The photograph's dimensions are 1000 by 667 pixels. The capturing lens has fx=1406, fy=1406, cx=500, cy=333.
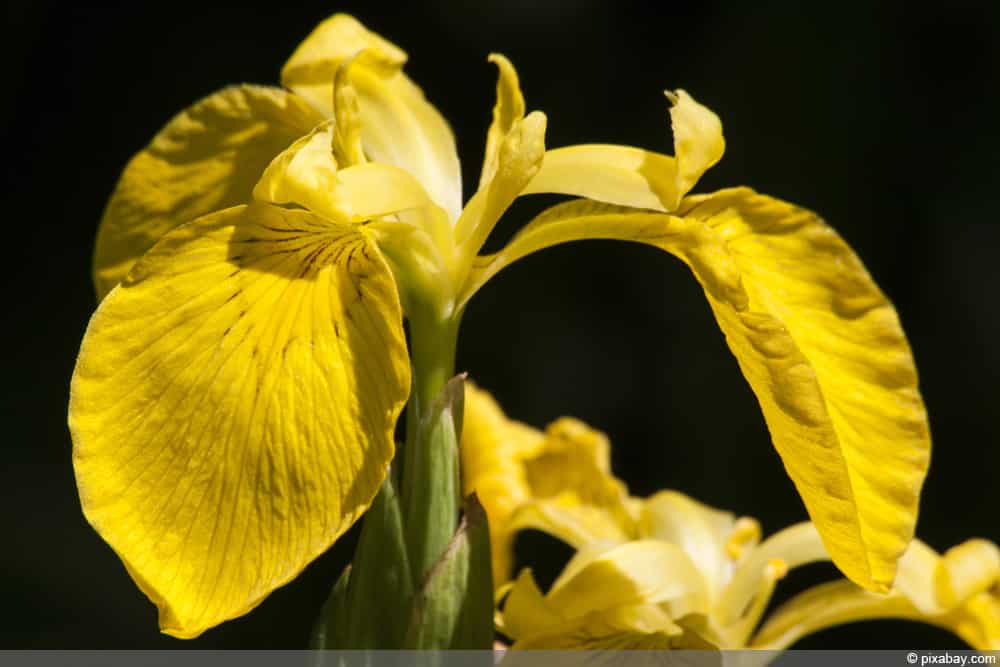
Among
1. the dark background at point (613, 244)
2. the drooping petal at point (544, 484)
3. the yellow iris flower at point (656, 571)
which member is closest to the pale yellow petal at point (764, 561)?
the yellow iris flower at point (656, 571)

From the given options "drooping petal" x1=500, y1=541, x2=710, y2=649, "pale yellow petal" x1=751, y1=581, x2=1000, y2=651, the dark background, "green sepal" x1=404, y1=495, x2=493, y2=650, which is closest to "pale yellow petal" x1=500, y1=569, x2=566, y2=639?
"drooping petal" x1=500, y1=541, x2=710, y2=649

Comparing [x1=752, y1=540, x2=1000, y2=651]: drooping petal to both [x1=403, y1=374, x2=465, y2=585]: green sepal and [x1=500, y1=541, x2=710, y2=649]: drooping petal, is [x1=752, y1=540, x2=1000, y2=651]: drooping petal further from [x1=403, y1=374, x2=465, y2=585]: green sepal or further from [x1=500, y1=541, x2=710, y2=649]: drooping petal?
[x1=403, y1=374, x2=465, y2=585]: green sepal

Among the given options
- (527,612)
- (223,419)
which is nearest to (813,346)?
(527,612)

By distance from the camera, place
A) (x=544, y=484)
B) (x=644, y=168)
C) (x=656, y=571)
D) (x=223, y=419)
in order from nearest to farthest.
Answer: (x=223, y=419)
(x=644, y=168)
(x=656, y=571)
(x=544, y=484)

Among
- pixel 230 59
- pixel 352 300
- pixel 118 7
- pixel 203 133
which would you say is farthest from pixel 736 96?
pixel 352 300

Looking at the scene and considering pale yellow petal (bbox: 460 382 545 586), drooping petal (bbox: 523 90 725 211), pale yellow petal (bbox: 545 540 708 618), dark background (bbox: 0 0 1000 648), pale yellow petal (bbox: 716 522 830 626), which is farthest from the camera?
dark background (bbox: 0 0 1000 648)

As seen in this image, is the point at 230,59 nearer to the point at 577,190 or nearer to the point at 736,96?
the point at 736,96

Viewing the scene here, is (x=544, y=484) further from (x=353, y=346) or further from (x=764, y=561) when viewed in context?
(x=353, y=346)

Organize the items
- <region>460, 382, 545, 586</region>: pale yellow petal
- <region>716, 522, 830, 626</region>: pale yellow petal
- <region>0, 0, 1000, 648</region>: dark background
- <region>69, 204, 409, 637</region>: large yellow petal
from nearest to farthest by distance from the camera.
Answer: <region>69, 204, 409, 637</region>: large yellow petal
<region>716, 522, 830, 626</region>: pale yellow petal
<region>460, 382, 545, 586</region>: pale yellow petal
<region>0, 0, 1000, 648</region>: dark background
